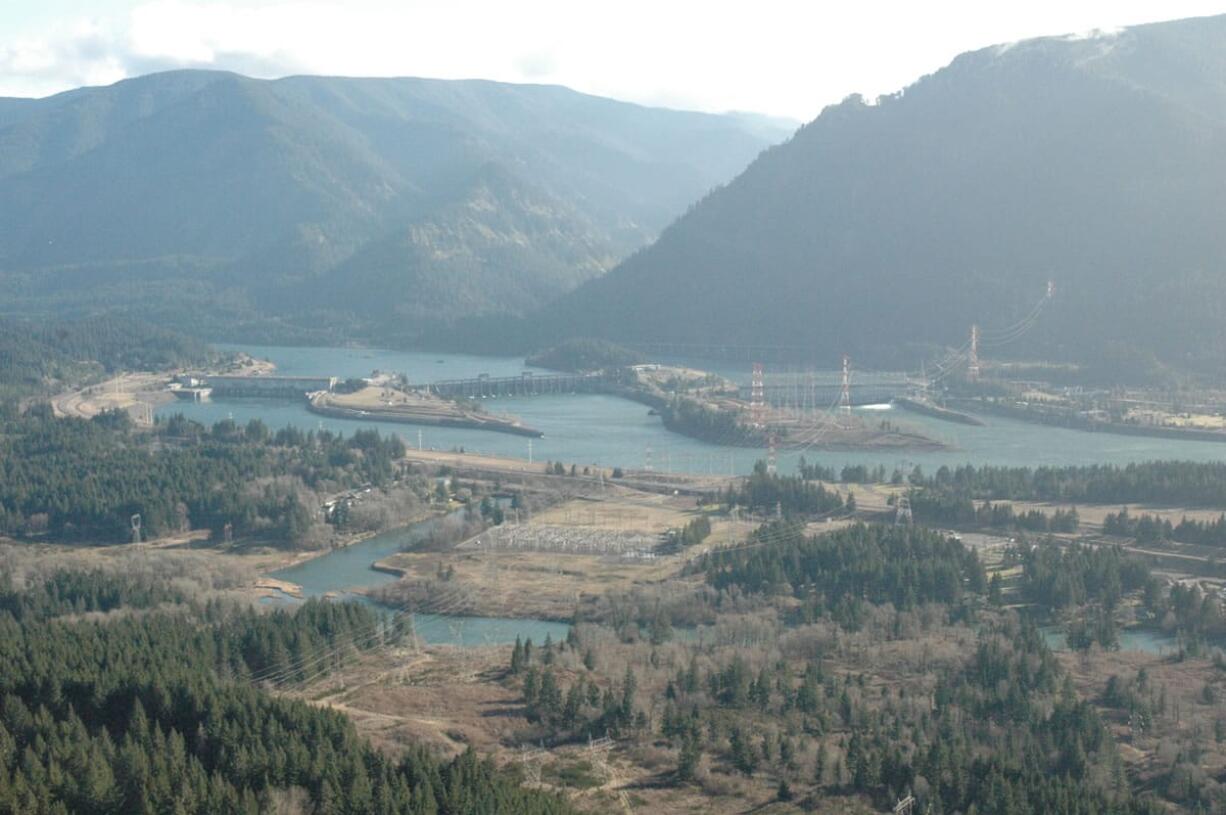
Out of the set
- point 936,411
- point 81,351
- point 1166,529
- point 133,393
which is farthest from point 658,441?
point 81,351

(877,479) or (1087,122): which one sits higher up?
(1087,122)

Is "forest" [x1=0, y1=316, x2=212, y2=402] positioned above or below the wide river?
above

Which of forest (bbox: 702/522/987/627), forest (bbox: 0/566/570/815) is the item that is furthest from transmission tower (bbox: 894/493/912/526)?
forest (bbox: 0/566/570/815)

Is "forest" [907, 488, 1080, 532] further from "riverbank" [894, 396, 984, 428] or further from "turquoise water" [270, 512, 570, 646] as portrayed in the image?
"riverbank" [894, 396, 984, 428]

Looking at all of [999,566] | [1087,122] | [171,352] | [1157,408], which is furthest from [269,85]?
[999,566]

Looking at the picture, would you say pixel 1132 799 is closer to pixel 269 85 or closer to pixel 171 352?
pixel 171 352

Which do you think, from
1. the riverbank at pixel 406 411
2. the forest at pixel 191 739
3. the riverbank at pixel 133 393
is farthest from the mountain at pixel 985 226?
the forest at pixel 191 739
